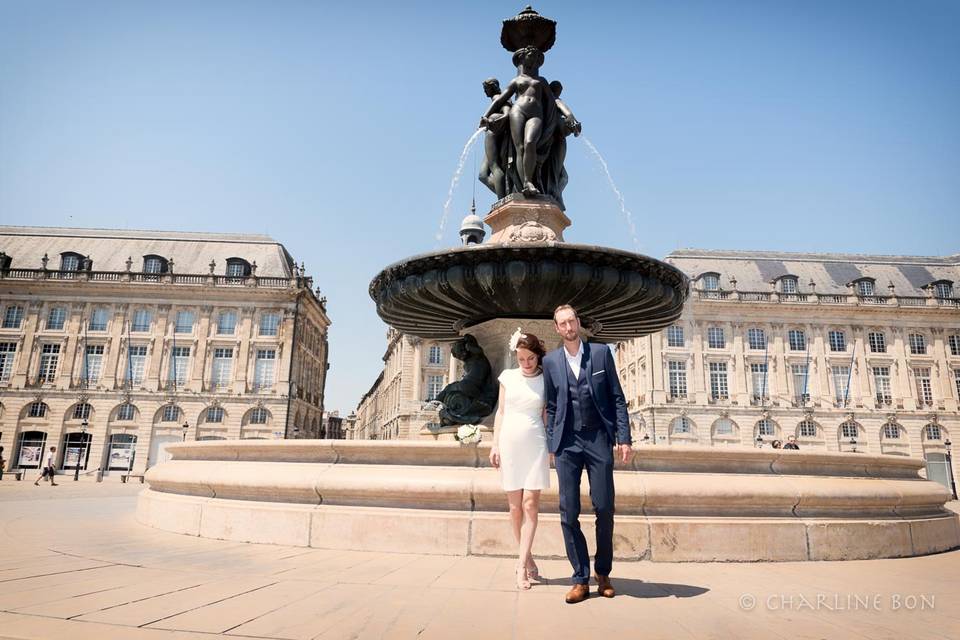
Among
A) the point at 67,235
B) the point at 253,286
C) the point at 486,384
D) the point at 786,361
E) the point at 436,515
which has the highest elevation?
the point at 67,235

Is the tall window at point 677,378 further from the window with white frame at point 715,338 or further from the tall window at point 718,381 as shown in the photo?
the window with white frame at point 715,338

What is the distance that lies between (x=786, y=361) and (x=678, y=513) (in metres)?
50.2

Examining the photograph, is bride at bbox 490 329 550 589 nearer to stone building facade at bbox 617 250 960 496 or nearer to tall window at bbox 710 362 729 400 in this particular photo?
stone building facade at bbox 617 250 960 496

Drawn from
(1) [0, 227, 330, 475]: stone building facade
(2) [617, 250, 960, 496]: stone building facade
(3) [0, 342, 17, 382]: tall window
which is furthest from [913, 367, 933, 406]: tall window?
(3) [0, 342, 17, 382]: tall window

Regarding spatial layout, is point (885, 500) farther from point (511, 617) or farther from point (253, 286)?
point (253, 286)

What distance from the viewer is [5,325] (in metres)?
45.6

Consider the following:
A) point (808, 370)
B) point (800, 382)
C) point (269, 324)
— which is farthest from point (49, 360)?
point (808, 370)

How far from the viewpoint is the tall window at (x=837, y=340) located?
4925 centimetres

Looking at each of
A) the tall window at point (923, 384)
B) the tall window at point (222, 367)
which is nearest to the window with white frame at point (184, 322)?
the tall window at point (222, 367)

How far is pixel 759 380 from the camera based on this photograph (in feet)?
160

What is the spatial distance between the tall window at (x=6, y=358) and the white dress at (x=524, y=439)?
178 ft

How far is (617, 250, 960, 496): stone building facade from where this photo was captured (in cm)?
4731

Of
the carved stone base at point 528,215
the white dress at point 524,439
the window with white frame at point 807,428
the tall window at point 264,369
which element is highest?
the tall window at point 264,369

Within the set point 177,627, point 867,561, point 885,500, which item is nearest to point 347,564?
point 177,627
